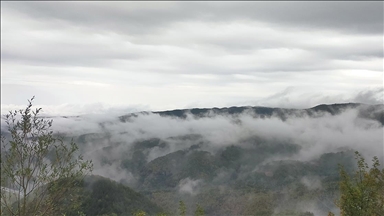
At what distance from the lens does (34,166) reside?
30.9 metres

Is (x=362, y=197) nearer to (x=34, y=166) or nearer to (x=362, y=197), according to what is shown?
(x=362, y=197)

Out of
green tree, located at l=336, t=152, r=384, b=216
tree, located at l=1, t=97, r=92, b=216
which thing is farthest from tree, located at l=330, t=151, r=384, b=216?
tree, located at l=1, t=97, r=92, b=216

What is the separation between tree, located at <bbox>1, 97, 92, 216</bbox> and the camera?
2996 cm

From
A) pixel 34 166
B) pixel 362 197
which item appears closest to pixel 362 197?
pixel 362 197

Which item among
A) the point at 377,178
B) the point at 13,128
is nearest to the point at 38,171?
the point at 13,128

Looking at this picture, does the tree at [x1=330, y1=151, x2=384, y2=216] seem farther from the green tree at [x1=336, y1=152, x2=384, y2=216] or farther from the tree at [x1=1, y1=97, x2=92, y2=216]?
the tree at [x1=1, y1=97, x2=92, y2=216]

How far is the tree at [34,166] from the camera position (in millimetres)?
29964

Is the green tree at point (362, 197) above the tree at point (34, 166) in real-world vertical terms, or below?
below

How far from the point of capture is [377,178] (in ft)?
171

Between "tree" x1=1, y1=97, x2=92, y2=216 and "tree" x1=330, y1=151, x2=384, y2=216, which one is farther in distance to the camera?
"tree" x1=330, y1=151, x2=384, y2=216

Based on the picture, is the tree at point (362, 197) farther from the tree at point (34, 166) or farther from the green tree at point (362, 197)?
the tree at point (34, 166)

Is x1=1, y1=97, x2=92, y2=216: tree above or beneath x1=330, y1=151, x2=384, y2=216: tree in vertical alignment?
above

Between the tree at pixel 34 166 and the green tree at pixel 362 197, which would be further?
the green tree at pixel 362 197

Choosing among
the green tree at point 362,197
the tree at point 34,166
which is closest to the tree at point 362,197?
the green tree at point 362,197
